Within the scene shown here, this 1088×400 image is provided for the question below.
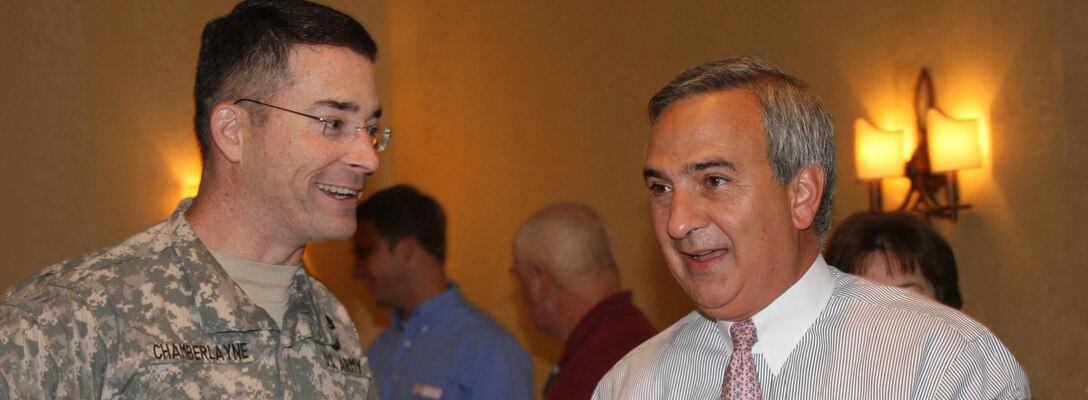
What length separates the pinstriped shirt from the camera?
1.77 m

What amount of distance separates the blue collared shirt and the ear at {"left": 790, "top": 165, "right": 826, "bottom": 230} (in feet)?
6.24

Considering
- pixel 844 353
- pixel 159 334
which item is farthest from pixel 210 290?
pixel 844 353

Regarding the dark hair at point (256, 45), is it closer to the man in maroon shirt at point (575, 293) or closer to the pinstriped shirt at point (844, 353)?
the pinstriped shirt at point (844, 353)

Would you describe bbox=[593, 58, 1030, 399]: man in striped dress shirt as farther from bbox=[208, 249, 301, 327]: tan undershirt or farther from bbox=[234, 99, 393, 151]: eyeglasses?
bbox=[208, 249, 301, 327]: tan undershirt

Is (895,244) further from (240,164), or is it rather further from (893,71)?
(893,71)

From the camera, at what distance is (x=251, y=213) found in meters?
2.10

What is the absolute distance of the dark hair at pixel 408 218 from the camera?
4.29 meters

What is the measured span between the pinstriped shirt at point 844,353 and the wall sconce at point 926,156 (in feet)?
7.44

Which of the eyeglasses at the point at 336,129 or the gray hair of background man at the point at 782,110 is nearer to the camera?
the gray hair of background man at the point at 782,110

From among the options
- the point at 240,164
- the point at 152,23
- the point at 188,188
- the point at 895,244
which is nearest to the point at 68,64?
the point at 152,23

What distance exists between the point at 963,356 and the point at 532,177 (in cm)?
439

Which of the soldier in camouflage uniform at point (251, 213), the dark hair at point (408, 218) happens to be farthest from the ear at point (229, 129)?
the dark hair at point (408, 218)

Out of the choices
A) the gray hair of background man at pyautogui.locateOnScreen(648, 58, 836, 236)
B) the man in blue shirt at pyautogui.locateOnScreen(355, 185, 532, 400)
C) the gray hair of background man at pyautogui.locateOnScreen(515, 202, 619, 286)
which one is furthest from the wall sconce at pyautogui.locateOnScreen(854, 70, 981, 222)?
the gray hair of background man at pyautogui.locateOnScreen(648, 58, 836, 236)

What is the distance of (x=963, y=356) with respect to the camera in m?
1.76
